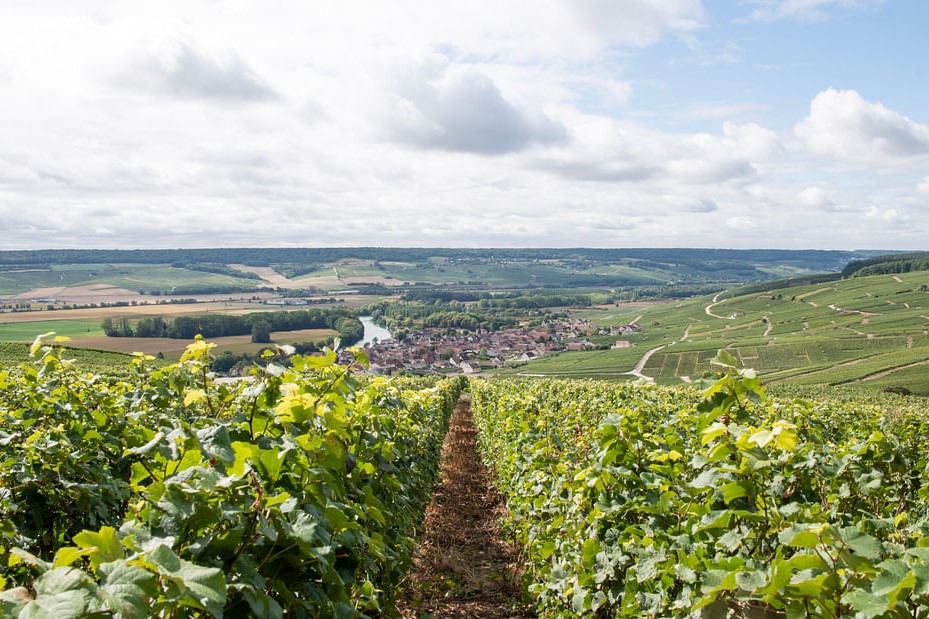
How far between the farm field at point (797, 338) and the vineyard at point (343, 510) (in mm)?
58649

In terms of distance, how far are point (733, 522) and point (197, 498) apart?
233 cm

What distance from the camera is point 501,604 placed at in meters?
6.42

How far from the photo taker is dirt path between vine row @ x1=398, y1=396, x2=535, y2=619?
618 centimetres

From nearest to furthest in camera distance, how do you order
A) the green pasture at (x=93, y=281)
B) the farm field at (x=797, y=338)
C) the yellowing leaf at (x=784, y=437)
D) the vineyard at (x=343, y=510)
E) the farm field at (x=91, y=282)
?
the vineyard at (x=343, y=510), the yellowing leaf at (x=784, y=437), the farm field at (x=797, y=338), the farm field at (x=91, y=282), the green pasture at (x=93, y=281)

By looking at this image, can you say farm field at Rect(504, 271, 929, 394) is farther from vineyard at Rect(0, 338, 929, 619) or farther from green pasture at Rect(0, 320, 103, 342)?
green pasture at Rect(0, 320, 103, 342)

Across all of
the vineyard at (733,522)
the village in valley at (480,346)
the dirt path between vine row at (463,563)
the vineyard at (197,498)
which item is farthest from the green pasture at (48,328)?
the vineyard at (733,522)

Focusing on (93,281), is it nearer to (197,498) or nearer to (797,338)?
(797,338)

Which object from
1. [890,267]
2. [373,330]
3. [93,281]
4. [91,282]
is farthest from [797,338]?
[93,281]

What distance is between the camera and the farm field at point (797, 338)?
76.6 m

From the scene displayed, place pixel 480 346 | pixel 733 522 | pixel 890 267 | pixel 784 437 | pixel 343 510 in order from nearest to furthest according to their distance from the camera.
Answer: pixel 784 437 → pixel 343 510 → pixel 733 522 → pixel 480 346 → pixel 890 267

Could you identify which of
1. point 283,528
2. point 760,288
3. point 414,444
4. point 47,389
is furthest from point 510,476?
point 760,288

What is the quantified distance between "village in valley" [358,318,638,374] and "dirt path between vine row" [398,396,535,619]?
67979 millimetres

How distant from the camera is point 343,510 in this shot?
2.37m

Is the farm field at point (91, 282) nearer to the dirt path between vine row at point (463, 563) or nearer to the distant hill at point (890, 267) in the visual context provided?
the dirt path between vine row at point (463, 563)
